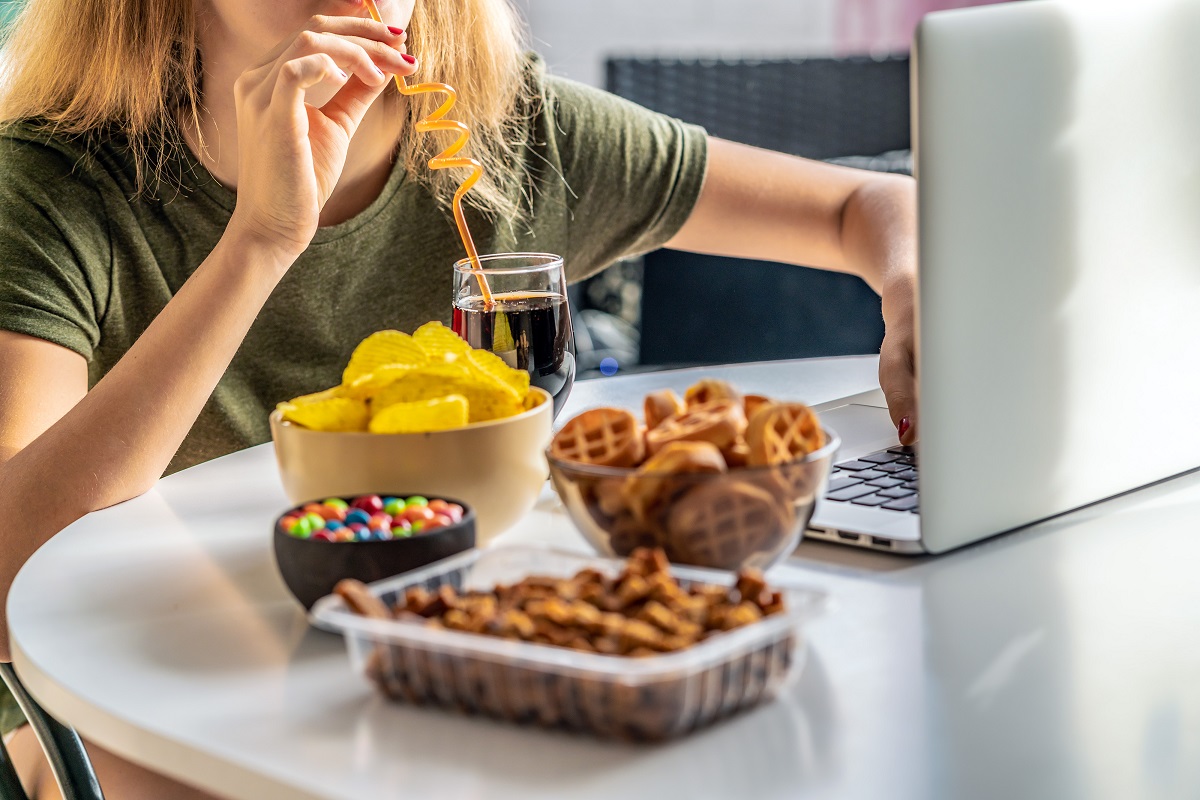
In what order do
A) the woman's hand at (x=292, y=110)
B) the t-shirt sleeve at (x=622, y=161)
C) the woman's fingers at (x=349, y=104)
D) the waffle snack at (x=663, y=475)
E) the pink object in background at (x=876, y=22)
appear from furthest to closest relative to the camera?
the pink object in background at (x=876, y=22) < the t-shirt sleeve at (x=622, y=161) < the woman's fingers at (x=349, y=104) < the woman's hand at (x=292, y=110) < the waffle snack at (x=663, y=475)

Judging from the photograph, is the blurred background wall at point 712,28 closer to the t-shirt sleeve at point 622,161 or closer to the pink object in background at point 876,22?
the pink object in background at point 876,22

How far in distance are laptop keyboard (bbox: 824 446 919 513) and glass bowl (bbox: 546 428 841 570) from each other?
15 cm

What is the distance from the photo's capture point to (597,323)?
2963 millimetres

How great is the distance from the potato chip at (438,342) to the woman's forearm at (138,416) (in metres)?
0.25

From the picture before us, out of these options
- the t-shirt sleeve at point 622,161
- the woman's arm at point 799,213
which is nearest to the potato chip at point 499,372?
the woman's arm at point 799,213

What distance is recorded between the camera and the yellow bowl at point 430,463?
71 cm

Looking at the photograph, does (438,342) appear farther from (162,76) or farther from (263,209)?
(162,76)

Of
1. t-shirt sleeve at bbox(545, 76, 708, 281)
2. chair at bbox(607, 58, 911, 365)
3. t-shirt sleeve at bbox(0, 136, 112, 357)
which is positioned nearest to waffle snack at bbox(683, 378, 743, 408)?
t-shirt sleeve at bbox(0, 136, 112, 357)

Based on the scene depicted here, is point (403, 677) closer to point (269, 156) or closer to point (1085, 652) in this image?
point (1085, 652)

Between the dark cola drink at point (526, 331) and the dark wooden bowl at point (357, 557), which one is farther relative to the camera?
the dark cola drink at point (526, 331)

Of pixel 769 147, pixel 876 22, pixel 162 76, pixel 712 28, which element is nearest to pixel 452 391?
pixel 162 76

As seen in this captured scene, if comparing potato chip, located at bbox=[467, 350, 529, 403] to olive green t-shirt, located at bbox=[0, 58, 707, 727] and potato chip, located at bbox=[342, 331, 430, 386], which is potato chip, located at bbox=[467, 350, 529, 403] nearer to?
potato chip, located at bbox=[342, 331, 430, 386]

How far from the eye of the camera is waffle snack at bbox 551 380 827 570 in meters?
0.61

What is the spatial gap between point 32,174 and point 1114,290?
1.06m
